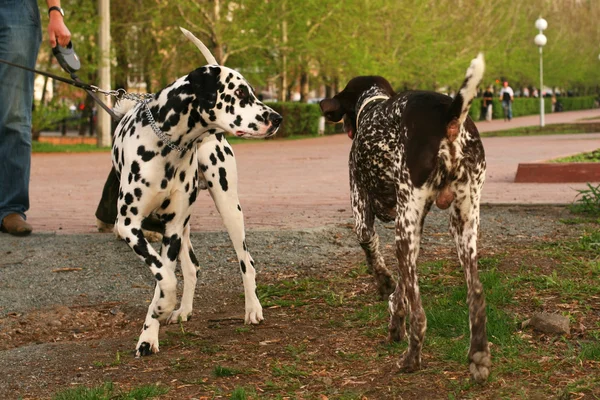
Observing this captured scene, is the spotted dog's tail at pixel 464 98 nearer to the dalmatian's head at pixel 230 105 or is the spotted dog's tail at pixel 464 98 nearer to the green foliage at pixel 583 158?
the dalmatian's head at pixel 230 105

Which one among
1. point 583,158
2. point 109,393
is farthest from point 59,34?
point 583,158

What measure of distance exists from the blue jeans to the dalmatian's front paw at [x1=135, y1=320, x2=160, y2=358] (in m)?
4.04

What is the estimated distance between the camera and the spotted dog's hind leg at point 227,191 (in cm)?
595

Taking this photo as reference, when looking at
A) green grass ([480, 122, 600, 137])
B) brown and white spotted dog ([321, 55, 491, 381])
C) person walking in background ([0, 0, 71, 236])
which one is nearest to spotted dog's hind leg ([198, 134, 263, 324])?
brown and white spotted dog ([321, 55, 491, 381])

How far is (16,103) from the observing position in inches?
348

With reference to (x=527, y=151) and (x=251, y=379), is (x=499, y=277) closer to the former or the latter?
(x=251, y=379)

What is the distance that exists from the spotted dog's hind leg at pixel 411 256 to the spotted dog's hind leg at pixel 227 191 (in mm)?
1490

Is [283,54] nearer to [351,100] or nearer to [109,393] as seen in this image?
[351,100]

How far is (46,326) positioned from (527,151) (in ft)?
60.6

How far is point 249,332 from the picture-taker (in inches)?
229

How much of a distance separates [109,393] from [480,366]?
1.73 metres

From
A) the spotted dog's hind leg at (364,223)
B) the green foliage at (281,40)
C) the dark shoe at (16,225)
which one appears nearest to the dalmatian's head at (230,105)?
the spotted dog's hind leg at (364,223)

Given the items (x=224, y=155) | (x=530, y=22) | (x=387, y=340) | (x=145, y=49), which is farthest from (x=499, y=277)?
(x=530, y=22)


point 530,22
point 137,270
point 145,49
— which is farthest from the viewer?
point 530,22
